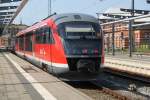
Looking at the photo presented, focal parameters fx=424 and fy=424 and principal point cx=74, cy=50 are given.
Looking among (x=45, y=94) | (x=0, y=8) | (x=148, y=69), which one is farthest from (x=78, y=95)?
(x=0, y=8)

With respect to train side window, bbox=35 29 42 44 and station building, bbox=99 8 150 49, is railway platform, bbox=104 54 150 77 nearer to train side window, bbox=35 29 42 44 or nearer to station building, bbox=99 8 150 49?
station building, bbox=99 8 150 49

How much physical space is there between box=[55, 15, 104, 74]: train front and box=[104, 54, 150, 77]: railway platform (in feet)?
13.5

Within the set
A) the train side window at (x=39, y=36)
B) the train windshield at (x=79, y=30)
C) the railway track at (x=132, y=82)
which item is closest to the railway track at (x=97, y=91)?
the railway track at (x=132, y=82)

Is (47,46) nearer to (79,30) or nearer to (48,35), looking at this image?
(48,35)

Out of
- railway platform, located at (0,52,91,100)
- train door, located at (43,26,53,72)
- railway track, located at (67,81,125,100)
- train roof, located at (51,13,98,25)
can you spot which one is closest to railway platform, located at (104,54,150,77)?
railway track, located at (67,81,125,100)

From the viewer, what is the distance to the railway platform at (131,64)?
1985cm

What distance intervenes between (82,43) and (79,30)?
64 cm

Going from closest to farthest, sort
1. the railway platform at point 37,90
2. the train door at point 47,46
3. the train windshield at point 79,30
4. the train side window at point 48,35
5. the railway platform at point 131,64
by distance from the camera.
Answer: the railway platform at point 37,90
the train windshield at point 79,30
the train side window at point 48,35
the train door at point 47,46
the railway platform at point 131,64

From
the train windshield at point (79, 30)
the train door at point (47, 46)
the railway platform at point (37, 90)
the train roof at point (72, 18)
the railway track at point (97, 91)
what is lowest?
the railway track at point (97, 91)

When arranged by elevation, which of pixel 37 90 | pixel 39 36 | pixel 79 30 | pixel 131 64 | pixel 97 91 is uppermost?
pixel 79 30

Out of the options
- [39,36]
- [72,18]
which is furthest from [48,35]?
[39,36]

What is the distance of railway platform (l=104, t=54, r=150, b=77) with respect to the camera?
19.9m

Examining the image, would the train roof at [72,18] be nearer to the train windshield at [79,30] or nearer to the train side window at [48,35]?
the train windshield at [79,30]

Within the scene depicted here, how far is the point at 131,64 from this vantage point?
70.6ft
